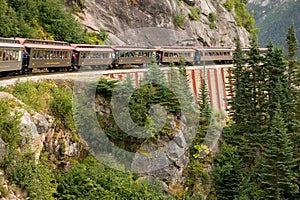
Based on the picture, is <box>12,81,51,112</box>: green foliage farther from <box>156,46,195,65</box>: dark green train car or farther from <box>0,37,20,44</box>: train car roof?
<box>156,46,195,65</box>: dark green train car

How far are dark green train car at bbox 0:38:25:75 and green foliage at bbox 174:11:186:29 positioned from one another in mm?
34094

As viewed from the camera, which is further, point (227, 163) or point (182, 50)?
point (182, 50)

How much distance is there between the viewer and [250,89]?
32781 mm

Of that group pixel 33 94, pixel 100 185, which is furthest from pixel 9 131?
pixel 100 185

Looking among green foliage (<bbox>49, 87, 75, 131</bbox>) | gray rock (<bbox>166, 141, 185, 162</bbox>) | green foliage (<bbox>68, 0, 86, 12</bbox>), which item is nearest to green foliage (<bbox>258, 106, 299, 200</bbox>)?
gray rock (<bbox>166, 141, 185, 162</bbox>)

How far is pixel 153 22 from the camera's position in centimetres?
5425

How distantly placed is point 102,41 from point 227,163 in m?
23.6

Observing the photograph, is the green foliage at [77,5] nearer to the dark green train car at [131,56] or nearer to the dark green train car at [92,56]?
the dark green train car at [131,56]

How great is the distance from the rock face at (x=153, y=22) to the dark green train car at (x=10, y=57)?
74.3 feet

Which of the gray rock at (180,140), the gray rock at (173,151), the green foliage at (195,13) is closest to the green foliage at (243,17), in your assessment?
the green foliage at (195,13)

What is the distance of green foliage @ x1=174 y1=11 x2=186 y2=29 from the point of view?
56.9 m

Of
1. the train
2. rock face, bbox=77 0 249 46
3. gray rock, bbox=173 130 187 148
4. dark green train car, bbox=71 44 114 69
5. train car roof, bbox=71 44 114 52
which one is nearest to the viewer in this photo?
the train

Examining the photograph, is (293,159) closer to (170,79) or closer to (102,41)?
(170,79)

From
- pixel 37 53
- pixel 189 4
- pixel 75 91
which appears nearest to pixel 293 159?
pixel 75 91
